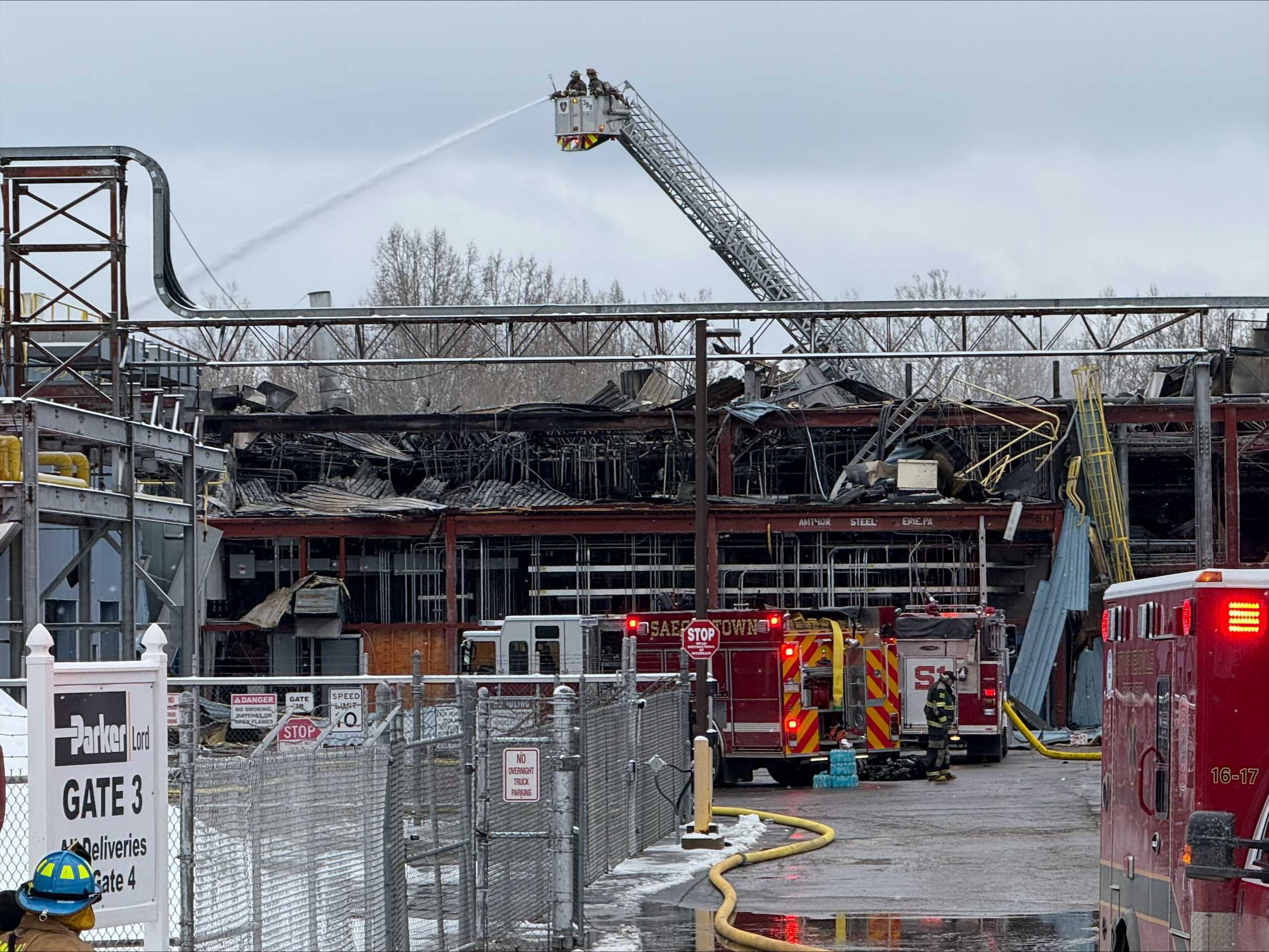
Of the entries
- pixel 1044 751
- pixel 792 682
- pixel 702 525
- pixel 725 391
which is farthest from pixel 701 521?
pixel 725 391

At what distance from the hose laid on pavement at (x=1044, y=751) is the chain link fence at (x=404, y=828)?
46.0 feet

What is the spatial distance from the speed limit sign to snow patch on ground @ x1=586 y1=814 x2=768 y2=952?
4212 millimetres

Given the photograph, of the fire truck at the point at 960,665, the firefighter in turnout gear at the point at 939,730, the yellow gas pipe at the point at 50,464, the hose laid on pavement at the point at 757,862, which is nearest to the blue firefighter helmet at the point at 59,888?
the hose laid on pavement at the point at 757,862

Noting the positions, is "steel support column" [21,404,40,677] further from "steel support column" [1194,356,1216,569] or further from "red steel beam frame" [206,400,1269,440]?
"steel support column" [1194,356,1216,569]

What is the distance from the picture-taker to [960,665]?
1198 inches

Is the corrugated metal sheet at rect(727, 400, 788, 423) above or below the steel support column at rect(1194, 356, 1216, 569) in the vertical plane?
above

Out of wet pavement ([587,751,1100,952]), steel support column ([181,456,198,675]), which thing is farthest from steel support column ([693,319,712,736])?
steel support column ([181,456,198,675])

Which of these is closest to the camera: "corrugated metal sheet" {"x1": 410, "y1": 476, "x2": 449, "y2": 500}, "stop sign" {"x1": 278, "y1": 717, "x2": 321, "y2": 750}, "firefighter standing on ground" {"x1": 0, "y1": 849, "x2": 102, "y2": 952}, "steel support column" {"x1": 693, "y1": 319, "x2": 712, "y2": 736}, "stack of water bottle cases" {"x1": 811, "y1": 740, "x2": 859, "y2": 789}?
"firefighter standing on ground" {"x1": 0, "y1": 849, "x2": 102, "y2": 952}

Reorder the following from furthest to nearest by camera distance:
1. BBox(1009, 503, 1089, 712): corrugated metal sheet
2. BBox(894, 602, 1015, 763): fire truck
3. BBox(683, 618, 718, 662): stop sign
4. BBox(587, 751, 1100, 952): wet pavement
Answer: BBox(1009, 503, 1089, 712): corrugated metal sheet < BBox(894, 602, 1015, 763): fire truck < BBox(683, 618, 718, 662): stop sign < BBox(587, 751, 1100, 952): wet pavement

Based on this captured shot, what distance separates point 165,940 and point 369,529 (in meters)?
33.1

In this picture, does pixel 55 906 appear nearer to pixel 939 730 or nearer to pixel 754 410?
pixel 939 730

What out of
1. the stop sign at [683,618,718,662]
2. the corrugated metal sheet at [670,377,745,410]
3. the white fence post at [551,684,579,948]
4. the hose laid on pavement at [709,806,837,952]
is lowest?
the hose laid on pavement at [709,806,837,952]

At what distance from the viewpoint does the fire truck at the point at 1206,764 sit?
24.4 feet

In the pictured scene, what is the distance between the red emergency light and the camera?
25.7 feet
